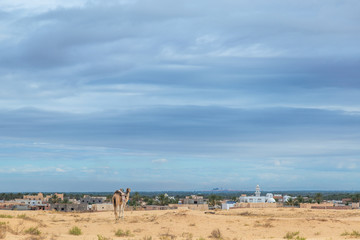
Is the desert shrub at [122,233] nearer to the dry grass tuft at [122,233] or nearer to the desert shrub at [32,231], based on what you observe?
the dry grass tuft at [122,233]

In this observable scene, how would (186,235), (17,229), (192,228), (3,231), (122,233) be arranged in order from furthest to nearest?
(192,228)
(186,235)
(122,233)
(17,229)
(3,231)

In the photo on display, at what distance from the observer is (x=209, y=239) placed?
31.6 metres

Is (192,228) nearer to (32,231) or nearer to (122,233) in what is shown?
(122,233)

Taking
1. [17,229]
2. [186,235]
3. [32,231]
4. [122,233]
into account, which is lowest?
[186,235]

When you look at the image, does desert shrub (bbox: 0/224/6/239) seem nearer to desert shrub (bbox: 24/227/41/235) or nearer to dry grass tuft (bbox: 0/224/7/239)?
dry grass tuft (bbox: 0/224/7/239)

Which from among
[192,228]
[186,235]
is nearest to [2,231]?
[186,235]

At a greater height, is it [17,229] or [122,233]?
[17,229]

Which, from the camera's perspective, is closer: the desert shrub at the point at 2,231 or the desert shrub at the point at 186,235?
the desert shrub at the point at 2,231

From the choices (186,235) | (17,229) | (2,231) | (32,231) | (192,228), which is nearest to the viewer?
(2,231)

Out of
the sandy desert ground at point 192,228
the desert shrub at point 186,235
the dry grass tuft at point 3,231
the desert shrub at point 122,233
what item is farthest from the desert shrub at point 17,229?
the desert shrub at point 186,235

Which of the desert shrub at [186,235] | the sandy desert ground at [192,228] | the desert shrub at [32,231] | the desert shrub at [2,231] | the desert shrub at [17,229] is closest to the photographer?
the desert shrub at [2,231]

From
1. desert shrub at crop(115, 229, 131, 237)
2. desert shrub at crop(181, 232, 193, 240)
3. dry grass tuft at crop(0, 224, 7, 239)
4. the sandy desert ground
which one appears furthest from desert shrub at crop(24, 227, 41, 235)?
desert shrub at crop(181, 232, 193, 240)

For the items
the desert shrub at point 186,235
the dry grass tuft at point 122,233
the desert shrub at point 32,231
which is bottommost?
the desert shrub at point 186,235

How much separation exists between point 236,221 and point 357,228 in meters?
9.54
